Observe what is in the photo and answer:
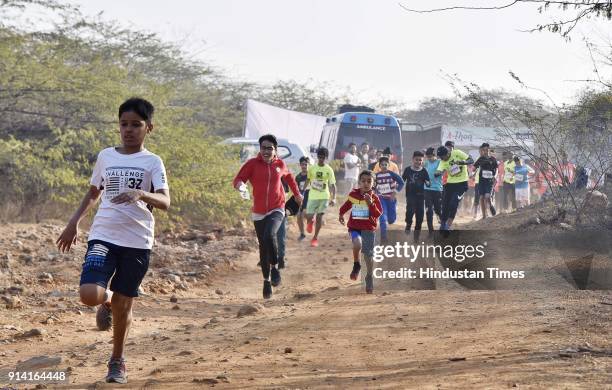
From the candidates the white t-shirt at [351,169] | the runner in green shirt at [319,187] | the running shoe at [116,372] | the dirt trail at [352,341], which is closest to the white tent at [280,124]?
the white t-shirt at [351,169]

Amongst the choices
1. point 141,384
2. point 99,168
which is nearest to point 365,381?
point 141,384

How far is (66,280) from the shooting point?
12078mm

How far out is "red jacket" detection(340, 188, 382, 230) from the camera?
11742mm

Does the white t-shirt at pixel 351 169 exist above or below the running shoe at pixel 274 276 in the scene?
above

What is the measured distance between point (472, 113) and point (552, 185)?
38127 mm

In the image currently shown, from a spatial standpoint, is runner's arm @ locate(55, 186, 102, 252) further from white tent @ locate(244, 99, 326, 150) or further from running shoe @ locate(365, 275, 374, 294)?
white tent @ locate(244, 99, 326, 150)

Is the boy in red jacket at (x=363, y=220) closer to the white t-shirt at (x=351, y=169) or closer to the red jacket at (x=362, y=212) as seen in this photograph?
the red jacket at (x=362, y=212)

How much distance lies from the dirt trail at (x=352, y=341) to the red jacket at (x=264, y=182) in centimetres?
112

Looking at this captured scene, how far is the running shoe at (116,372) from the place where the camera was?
19.7 feet

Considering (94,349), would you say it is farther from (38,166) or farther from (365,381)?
(38,166)

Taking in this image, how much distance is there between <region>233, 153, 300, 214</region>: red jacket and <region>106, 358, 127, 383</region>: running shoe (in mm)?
5267

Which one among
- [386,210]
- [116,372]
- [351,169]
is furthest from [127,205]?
[351,169]

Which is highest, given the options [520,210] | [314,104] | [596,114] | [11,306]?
[314,104]

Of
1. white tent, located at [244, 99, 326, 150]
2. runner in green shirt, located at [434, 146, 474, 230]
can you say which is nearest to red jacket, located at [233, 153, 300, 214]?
runner in green shirt, located at [434, 146, 474, 230]
